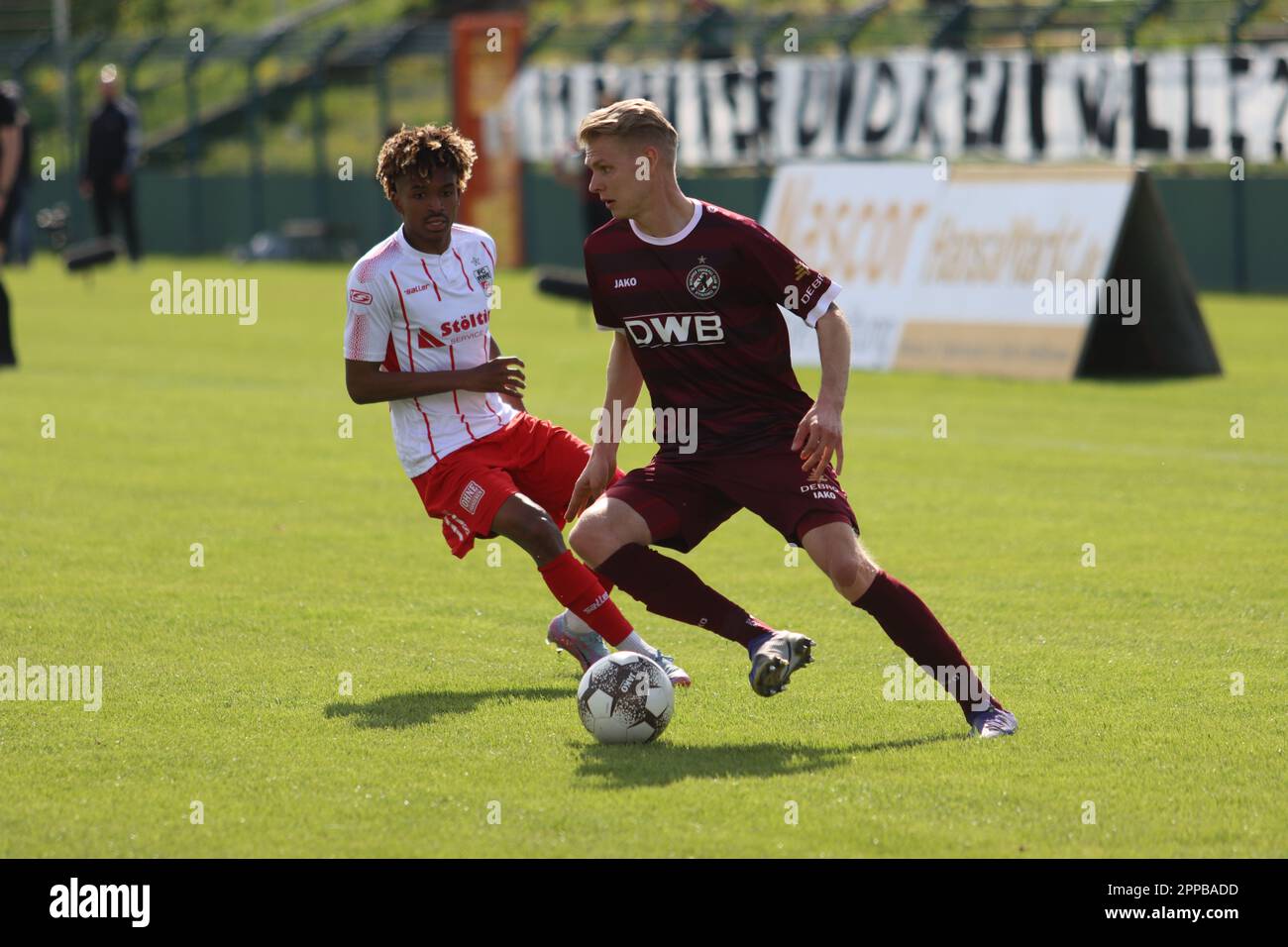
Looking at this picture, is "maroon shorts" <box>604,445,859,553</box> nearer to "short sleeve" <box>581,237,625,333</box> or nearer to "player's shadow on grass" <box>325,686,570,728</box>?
"short sleeve" <box>581,237,625,333</box>

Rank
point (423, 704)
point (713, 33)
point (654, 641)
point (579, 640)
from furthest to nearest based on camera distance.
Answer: point (713, 33) < point (654, 641) < point (579, 640) < point (423, 704)

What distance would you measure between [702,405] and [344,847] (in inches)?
79.3

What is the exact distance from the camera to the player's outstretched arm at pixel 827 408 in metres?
5.61

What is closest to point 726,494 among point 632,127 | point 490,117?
point 632,127

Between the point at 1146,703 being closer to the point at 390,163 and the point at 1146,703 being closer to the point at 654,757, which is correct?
the point at 654,757

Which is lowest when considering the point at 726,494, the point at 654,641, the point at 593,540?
the point at 654,641

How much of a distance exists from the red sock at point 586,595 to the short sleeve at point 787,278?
1.17 meters

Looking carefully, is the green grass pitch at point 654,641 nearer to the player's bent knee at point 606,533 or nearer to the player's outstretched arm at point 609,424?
the player's bent knee at point 606,533

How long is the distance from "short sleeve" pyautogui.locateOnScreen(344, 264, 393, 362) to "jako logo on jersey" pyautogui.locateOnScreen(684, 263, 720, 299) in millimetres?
1247

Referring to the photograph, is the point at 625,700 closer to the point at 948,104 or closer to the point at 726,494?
the point at 726,494

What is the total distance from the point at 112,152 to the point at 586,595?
22.1 m

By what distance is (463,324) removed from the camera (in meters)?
6.74

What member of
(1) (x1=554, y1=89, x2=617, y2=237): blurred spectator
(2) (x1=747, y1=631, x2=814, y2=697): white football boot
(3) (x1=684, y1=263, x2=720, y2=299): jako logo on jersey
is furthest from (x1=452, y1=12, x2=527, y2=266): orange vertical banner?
(2) (x1=747, y1=631, x2=814, y2=697): white football boot

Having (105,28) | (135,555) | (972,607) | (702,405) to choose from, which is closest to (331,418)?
Answer: (135,555)
